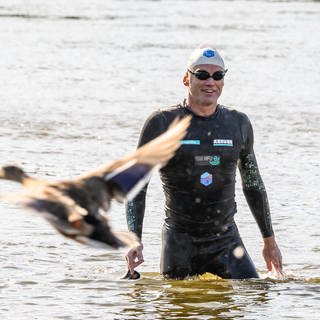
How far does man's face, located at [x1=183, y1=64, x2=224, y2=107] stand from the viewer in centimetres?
1090

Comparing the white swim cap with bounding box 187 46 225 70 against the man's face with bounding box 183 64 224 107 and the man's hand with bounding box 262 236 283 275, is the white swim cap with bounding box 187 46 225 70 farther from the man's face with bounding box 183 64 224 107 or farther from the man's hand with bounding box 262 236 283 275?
the man's hand with bounding box 262 236 283 275

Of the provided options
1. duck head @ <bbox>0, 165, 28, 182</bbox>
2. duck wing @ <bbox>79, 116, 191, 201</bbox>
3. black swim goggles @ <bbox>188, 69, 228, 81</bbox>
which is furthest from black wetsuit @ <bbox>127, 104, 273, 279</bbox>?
duck head @ <bbox>0, 165, 28, 182</bbox>

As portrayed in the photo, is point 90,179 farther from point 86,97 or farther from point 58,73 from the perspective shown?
point 58,73

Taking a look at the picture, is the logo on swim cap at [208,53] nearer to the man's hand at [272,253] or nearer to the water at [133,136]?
the man's hand at [272,253]

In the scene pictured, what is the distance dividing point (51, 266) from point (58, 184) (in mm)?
5350

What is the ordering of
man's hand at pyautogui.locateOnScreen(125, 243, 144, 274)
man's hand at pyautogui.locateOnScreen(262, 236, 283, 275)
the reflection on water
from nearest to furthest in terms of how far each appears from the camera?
1. man's hand at pyautogui.locateOnScreen(125, 243, 144, 274)
2. the reflection on water
3. man's hand at pyautogui.locateOnScreen(262, 236, 283, 275)

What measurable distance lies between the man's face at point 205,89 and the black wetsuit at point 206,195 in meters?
0.19

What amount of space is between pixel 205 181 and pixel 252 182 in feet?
1.57

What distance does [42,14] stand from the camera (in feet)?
206

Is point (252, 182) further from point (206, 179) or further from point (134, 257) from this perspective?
point (134, 257)

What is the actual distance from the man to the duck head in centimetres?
271

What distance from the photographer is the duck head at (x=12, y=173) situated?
27.1 feet

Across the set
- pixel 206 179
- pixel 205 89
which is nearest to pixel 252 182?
pixel 206 179

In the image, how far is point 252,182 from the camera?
1130 cm
